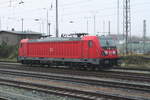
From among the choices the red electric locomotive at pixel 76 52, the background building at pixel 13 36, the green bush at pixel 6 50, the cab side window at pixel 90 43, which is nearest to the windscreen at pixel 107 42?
the red electric locomotive at pixel 76 52

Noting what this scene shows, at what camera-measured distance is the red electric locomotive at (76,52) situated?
21109 millimetres

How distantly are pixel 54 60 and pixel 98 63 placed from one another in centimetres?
550

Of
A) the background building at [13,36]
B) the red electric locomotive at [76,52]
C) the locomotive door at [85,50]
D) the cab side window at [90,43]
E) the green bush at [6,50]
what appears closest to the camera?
the red electric locomotive at [76,52]

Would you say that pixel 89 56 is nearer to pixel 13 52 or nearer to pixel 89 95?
pixel 89 95

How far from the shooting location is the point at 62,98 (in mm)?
11320

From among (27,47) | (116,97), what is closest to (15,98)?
(116,97)

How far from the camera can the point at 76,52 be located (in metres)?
22.5

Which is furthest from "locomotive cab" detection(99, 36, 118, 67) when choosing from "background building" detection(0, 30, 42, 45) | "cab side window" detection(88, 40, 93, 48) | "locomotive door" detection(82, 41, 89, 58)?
"background building" detection(0, 30, 42, 45)

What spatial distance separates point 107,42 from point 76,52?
2.72 m

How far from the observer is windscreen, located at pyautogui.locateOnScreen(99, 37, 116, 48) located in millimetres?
21534

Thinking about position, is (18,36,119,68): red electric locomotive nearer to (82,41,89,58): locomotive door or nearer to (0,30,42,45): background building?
(82,41,89,58): locomotive door

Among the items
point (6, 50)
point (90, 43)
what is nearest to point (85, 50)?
point (90, 43)

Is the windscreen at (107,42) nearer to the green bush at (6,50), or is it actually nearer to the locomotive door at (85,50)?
the locomotive door at (85,50)

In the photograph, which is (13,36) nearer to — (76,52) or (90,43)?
(76,52)
